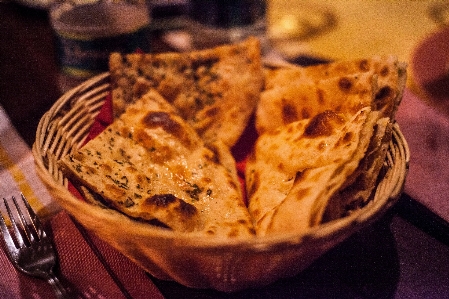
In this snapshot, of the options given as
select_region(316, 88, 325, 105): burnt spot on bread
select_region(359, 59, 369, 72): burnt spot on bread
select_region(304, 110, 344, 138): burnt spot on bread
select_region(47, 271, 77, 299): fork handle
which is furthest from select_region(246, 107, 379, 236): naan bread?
select_region(47, 271, 77, 299): fork handle

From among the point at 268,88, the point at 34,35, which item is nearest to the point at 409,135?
the point at 268,88

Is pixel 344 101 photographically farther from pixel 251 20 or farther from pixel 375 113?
pixel 251 20

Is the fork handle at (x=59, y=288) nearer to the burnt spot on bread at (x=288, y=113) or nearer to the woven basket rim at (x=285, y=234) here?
the woven basket rim at (x=285, y=234)

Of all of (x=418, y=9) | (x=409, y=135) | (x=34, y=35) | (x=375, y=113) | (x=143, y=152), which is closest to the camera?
(x=375, y=113)

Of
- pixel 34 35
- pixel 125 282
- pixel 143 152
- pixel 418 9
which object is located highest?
pixel 34 35

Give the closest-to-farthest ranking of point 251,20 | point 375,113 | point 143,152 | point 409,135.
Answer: point 375,113 → point 143,152 → point 409,135 → point 251,20

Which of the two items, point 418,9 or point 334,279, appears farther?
point 418,9

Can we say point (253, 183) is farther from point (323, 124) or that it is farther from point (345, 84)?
point (345, 84)
